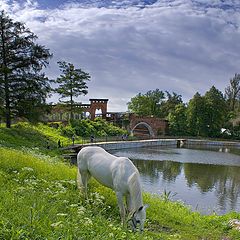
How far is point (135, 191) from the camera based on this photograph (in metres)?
5.82

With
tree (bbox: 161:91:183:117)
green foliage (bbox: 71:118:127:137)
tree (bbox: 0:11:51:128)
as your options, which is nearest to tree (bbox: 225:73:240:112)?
tree (bbox: 161:91:183:117)

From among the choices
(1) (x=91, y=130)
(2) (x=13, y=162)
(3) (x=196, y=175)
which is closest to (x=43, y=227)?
(2) (x=13, y=162)

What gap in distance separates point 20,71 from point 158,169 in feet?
43.5

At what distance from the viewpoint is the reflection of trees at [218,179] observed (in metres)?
17.2

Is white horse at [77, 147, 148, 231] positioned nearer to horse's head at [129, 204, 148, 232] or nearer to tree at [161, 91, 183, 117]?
horse's head at [129, 204, 148, 232]

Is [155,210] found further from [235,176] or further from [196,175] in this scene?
[235,176]

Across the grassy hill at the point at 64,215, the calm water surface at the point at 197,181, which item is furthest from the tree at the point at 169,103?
the grassy hill at the point at 64,215

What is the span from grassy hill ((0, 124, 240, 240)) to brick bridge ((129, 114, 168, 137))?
159 ft

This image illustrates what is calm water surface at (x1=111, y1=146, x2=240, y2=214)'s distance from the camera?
15.3m

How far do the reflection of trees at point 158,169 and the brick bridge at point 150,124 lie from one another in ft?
92.0

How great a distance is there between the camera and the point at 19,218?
148 inches

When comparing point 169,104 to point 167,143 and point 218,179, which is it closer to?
point 167,143

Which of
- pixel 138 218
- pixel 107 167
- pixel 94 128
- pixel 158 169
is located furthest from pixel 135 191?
pixel 94 128

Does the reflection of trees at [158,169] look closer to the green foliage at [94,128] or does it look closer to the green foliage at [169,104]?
the green foliage at [94,128]
